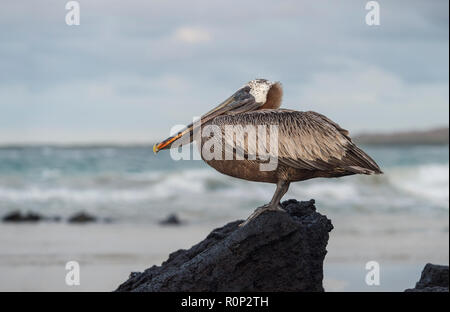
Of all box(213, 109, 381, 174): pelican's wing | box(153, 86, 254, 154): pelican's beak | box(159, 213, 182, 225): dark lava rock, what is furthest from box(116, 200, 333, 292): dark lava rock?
box(159, 213, 182, 225): dark lava rock

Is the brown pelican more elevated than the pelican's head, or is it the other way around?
the pelican's head

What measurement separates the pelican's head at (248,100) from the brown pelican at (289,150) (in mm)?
207

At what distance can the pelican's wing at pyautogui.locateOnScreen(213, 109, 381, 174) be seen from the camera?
19.3 feet

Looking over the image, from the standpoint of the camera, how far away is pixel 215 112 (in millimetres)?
6449

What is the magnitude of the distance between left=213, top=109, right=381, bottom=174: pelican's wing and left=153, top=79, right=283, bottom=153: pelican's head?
1.00 feet

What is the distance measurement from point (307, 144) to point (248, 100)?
84cm

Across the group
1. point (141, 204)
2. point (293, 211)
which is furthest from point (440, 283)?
point (141, 204)

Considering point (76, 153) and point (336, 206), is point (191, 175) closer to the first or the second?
point (336, 206)

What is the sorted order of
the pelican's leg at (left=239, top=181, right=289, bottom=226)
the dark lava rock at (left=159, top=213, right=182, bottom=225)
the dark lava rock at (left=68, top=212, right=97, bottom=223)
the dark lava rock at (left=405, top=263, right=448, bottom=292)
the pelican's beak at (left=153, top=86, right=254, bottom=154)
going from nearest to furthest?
the pelican's leg at (left=239, top=181, right=289, bottom=226)
the pelican's beak at (left=153, top=86, right=254, bottom=154)
the dark lava rock at (left=405, top=263, right=448, bottom=292)
the dark lava rock at (left=159, top=213, right=182, bottom=225)
the dark lava rock at (left=68, top=212, right=97, bottom=223)

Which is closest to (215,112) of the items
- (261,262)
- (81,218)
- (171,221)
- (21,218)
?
(261,262)

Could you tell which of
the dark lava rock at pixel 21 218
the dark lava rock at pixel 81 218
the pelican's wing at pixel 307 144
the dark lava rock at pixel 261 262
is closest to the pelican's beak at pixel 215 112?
the pelican's wing at pixel 307 144

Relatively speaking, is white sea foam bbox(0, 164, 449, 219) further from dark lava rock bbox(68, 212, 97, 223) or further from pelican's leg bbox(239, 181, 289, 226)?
pelican's leg bbox(239, 181, 289, 226)

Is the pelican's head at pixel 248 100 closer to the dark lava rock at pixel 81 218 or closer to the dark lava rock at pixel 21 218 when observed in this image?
the dark lava rock at pixel 81 218

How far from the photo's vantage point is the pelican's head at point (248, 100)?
6.39m
